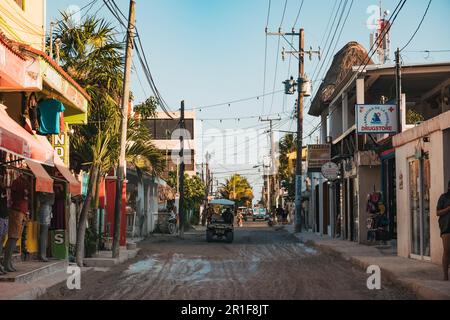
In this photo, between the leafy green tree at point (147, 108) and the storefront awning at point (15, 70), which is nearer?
the storefront awning at point (15, 70)

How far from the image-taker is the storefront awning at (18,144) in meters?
11.9

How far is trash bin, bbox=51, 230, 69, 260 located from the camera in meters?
18.2

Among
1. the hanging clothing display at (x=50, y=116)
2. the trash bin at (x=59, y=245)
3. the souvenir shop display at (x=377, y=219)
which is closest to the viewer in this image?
the hanging clothing display at (x=50, y=116)

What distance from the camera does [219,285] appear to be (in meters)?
13.6

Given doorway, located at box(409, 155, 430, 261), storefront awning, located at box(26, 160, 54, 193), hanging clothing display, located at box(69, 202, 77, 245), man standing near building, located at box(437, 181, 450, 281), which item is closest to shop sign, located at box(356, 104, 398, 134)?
doorway, located at box(409, 155, 430, 261)

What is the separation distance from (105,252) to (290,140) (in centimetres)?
5634

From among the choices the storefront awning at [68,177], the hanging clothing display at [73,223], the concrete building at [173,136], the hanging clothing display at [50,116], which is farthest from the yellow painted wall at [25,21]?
the concrete building at [173,136]

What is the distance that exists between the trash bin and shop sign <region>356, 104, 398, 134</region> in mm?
11209

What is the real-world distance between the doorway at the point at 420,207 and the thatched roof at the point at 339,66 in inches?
673

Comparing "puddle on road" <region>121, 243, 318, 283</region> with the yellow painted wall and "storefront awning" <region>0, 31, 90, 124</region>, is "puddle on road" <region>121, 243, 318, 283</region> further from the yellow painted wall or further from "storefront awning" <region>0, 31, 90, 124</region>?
the yellow painted wall

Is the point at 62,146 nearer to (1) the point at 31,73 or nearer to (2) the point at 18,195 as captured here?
(1) the point at 31,73

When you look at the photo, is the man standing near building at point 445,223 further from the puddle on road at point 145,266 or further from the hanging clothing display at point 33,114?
the hanging clothing display at point 33,114

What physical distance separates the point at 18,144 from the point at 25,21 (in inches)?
251
